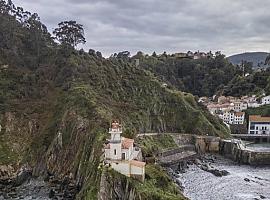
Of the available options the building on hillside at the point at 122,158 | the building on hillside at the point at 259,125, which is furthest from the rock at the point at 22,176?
the building on hillside at the point at 259,125

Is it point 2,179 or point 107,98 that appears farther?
point 107,98

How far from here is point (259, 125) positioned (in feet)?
365

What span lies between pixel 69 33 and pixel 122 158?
62.8 m

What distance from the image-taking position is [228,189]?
2409 inches

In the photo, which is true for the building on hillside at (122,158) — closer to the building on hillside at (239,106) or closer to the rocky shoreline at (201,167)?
the rocky shoreline at (201,167)

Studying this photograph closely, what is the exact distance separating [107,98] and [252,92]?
72.6 meters

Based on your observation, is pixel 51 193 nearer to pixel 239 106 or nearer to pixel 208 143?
pixel 208 143

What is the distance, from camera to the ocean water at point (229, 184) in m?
57.7

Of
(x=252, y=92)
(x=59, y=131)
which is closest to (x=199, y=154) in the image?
(x=59, y=131)

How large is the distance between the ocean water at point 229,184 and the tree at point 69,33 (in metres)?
46.9

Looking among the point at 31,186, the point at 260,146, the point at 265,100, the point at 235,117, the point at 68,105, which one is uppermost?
the point at 265,100

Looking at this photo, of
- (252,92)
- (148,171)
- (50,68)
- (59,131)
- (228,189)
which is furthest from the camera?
(252,92)

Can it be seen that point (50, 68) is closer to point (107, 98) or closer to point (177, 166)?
point (107, 98)

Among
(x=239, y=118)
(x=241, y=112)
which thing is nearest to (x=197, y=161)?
(x=239, y=118)
